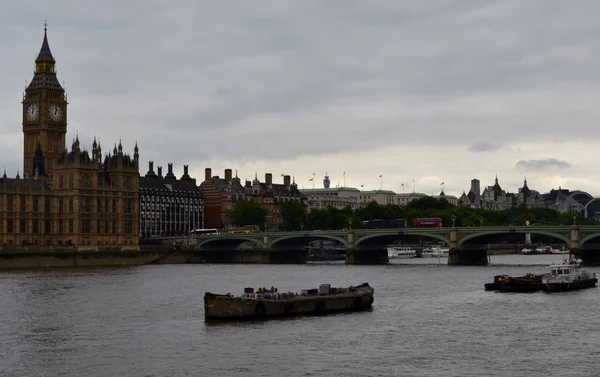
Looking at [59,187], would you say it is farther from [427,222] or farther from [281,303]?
[281,303]

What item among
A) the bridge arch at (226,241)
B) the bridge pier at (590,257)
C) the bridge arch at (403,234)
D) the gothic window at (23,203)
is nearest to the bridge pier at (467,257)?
the bridge arch at (403,234)

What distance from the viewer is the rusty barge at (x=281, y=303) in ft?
231

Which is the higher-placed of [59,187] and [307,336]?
[59,187]

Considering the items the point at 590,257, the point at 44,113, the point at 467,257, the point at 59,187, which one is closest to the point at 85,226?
the point at 59,187

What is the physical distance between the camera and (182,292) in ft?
318

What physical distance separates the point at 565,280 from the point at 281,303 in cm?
3465

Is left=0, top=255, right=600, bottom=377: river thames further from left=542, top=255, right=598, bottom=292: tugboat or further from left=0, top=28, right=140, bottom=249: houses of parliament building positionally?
left=0, top=28, right=140, bottom=249: houses of parliament building

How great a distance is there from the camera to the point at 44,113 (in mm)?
187750

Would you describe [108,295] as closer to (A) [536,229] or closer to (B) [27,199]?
(A) [536,229]

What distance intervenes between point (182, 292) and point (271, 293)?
24977 millimetres

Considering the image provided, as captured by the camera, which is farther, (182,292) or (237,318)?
(182,292)

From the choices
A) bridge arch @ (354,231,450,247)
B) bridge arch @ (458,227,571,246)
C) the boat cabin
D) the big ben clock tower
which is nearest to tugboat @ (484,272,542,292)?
the boat cabin

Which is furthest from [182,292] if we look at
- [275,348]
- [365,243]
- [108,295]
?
[365,243]

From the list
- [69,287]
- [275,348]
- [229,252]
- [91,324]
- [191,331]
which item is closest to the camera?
[275,348]
